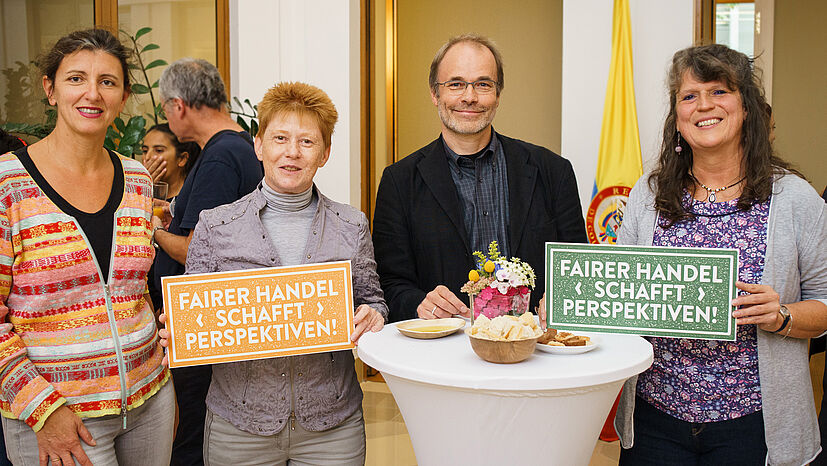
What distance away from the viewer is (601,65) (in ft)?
15.0

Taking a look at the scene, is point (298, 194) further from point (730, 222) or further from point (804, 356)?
point (804, 356)

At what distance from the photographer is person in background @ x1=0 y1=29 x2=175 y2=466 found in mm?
1664

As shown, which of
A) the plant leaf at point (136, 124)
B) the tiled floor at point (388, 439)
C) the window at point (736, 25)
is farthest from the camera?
the window at point (736, 25)

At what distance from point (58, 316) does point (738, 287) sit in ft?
5.80

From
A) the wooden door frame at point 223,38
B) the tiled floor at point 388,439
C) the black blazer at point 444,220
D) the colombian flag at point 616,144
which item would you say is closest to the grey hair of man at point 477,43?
the black blazer at point 444,220

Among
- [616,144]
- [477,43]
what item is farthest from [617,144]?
[477,43]

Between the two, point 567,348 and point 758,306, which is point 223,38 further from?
point 758,306

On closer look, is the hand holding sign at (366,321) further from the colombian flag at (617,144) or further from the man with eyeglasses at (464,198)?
the colombian flag at (617,144)

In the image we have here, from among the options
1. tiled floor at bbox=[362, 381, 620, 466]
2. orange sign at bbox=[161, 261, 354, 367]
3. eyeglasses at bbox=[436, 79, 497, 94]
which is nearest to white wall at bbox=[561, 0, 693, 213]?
tiled floor at bbox=[362, 381, 620, 466]

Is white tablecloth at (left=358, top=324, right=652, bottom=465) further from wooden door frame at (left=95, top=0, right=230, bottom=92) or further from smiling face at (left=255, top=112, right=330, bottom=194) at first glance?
wooden door frame at (left=95, top=0, right=230, bottom=92)

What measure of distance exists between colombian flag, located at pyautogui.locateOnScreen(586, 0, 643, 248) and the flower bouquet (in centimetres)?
264

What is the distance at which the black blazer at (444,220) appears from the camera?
92.5 inches

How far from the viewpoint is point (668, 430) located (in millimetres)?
1925

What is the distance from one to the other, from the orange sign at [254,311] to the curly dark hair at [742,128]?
1013 millimetres
